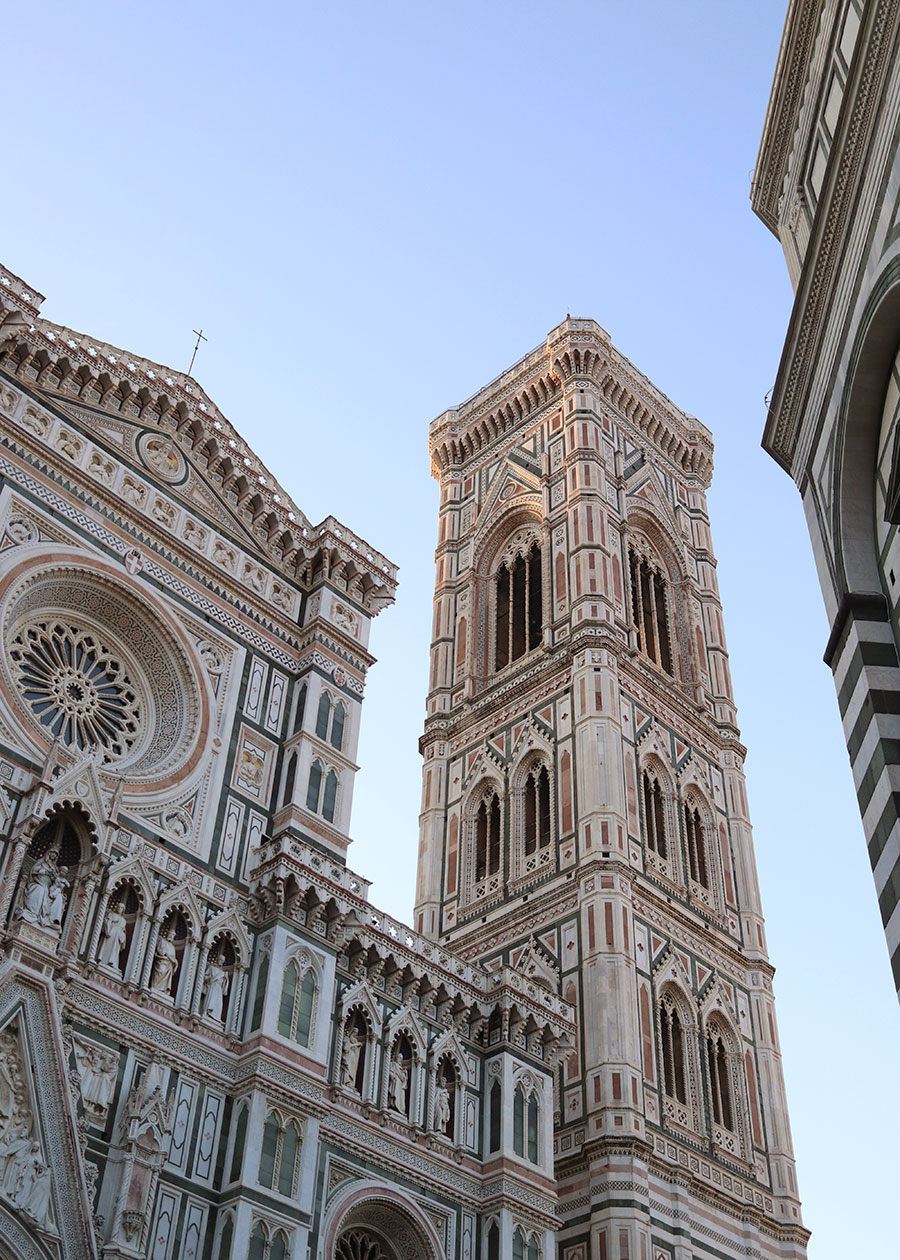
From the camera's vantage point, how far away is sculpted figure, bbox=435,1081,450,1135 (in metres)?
Answer: 19.0

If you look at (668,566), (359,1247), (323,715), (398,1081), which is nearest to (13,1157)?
(359,1247)

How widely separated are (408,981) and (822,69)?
13.1 m

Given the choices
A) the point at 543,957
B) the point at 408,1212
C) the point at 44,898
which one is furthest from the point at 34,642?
the point at 543,957

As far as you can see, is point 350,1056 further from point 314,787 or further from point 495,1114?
point 314,787

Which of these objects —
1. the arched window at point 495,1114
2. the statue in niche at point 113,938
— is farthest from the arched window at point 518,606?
the statue in niche at point 113,938

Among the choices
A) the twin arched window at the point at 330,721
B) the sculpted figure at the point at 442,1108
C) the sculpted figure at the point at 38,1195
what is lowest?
the sculpted figure at the point at 38,1195

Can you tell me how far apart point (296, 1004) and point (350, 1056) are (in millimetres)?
1191

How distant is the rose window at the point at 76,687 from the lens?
747 inches

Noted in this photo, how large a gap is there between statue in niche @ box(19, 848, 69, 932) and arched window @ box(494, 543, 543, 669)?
1682 cm

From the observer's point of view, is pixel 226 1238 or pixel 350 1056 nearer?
pixel 226 1238

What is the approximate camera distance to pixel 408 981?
65.1 feet

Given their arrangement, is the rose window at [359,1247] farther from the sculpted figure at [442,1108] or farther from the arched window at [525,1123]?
the arched window at [525,1123]

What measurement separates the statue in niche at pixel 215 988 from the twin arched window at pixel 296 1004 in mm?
778

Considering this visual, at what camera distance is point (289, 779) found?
20.9 meters
